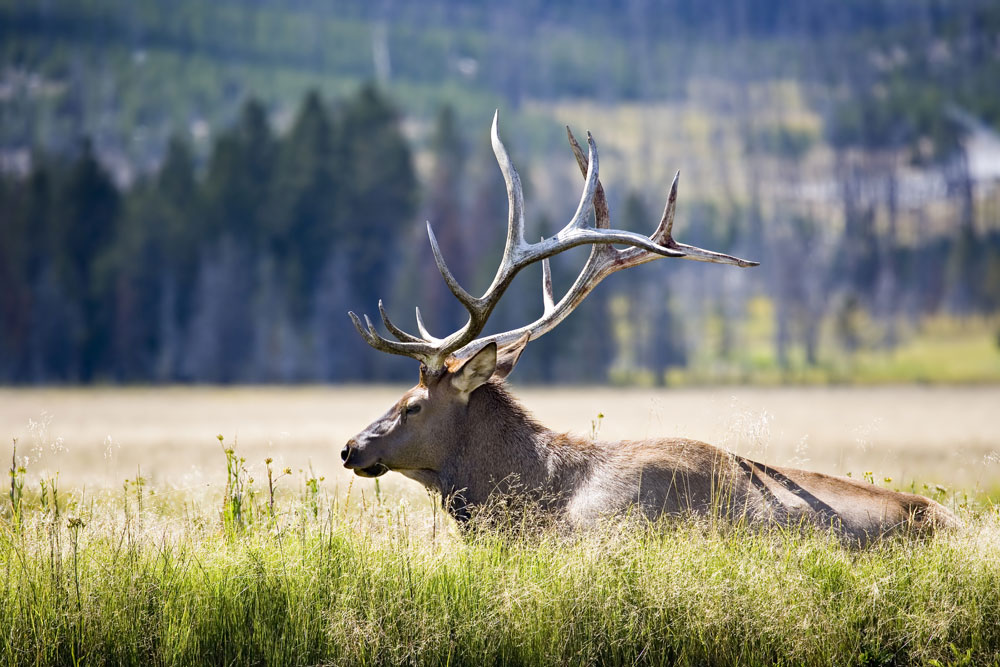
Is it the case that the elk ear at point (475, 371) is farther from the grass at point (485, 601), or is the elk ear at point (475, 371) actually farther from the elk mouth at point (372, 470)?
the grass at point (485, 601)

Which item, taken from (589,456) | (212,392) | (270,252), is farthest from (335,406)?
(589,456)

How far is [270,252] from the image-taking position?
7512cm

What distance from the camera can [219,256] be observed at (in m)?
74.1

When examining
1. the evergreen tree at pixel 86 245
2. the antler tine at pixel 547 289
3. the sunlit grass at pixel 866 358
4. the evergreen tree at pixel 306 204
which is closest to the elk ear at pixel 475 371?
the antler tine at pixel 547 289

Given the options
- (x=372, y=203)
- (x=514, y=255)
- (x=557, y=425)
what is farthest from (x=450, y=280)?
(x=372, y=203)

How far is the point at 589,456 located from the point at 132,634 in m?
3.31

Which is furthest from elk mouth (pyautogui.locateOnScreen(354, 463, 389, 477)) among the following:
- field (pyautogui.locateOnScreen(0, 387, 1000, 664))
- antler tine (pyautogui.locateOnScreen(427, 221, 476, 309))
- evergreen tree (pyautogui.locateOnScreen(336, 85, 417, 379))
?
evergreen tree (pyautogui.locateOnScreen(336, 85, 417, 379))

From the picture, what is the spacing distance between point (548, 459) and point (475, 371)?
0.81 m

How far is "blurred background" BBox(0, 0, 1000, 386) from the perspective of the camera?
7156cm

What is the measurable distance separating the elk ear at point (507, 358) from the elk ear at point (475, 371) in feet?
1.29

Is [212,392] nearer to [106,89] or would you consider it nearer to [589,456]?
[589,456]

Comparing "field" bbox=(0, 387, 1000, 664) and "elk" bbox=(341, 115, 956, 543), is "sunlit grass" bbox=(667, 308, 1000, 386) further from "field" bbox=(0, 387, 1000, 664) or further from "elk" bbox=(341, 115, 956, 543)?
"field" bbox=(0, 387, 1000, 664)

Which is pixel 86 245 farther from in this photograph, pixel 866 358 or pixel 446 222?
pixel 866 358

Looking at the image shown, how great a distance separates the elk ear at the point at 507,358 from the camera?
8648mm
